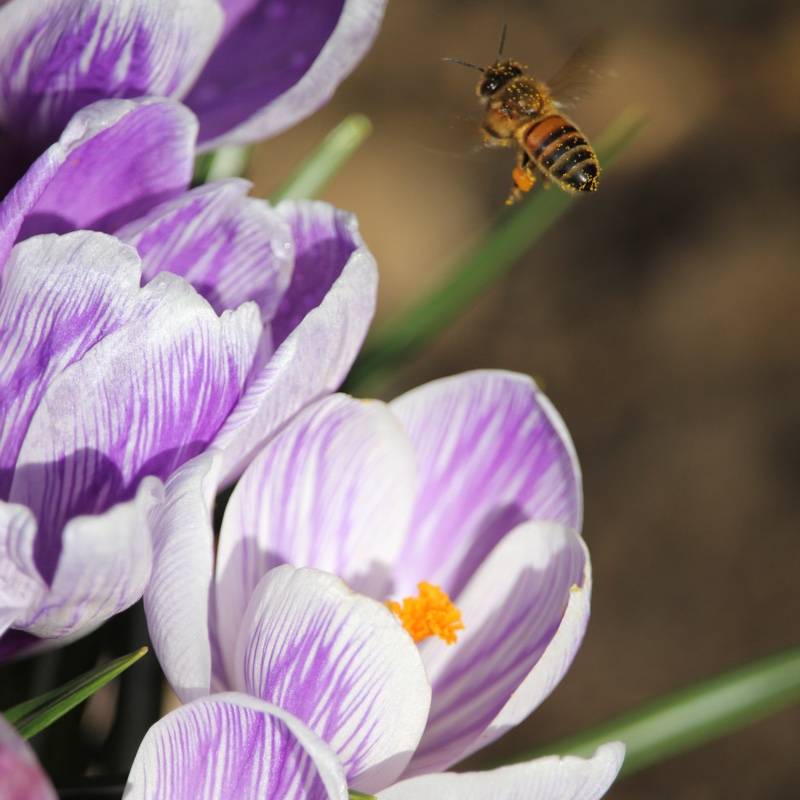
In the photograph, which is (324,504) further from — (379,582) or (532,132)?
(532,132)

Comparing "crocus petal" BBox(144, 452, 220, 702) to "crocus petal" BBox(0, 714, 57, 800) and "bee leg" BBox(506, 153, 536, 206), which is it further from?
"bee leg" BBox(506, 153, 536, 206)

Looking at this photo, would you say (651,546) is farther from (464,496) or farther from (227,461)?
(227,461)

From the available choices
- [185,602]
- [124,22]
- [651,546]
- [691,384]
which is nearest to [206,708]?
[185,602]

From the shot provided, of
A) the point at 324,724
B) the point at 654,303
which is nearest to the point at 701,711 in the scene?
the point at 324,724

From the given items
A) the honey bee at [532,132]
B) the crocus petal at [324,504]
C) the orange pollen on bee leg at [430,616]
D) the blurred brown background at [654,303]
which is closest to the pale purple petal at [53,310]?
the crocus petal at [324,504]

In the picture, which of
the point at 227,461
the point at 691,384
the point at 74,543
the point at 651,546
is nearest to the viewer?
the point at 74,543

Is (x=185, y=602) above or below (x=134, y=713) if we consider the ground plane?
above

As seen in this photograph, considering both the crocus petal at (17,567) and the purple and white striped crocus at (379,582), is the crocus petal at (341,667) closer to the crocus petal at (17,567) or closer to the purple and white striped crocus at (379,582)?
the purple and white striped crocus at (379,582)
